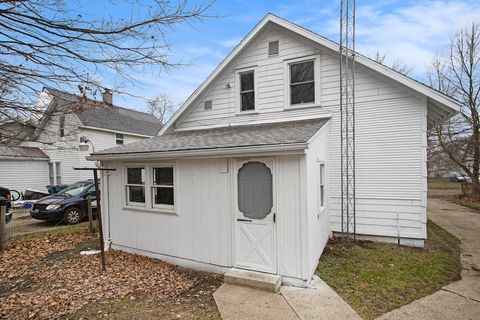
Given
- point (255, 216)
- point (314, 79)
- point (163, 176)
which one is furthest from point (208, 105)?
point (255, 216)

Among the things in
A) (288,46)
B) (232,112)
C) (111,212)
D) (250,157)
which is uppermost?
(288,46)

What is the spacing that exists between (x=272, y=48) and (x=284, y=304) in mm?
7190

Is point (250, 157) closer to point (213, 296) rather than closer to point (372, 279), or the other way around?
point (213, 296)

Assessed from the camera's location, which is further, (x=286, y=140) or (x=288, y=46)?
(x=288, y=46)

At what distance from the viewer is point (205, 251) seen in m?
5.85

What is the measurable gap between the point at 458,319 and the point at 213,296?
3.67 m

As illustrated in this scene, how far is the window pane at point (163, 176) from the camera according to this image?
6391 mm

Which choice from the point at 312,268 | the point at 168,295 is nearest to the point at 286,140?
the point at 312,268

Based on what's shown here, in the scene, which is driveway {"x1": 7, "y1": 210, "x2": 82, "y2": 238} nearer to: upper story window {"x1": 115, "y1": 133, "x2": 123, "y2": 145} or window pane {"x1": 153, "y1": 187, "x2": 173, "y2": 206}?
window pane {"x1": 153, "y1": 187, "x2": 173, "y2": 206}

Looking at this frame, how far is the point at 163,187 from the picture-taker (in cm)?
650

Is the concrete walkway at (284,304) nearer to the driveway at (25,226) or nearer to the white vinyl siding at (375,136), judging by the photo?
the white vinyl siding at (375,136)

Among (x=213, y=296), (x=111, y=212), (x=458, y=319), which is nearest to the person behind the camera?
(x=458, y=319)

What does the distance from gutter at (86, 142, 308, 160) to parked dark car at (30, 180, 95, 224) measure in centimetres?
503

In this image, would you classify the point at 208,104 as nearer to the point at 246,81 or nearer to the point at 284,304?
the point at 246,81
